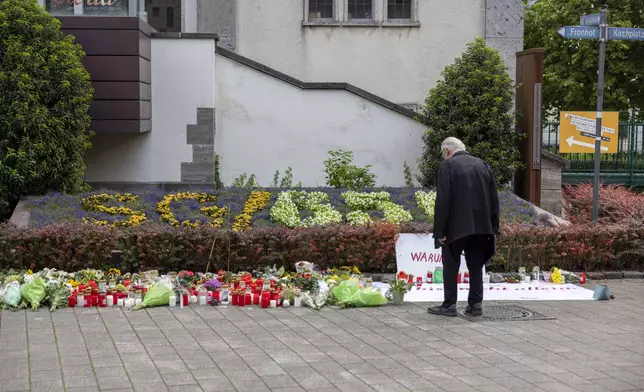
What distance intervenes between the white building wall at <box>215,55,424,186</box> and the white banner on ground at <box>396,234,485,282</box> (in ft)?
16.0

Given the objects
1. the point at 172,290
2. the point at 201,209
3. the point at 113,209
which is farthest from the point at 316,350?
the point at 113,209

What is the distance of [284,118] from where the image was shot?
1636cm

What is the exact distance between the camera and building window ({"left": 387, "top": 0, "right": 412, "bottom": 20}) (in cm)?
1902

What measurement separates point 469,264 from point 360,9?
10.3 meters

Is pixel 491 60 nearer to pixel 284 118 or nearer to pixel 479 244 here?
pixel 284 118

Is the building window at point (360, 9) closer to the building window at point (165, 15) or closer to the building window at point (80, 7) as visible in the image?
the building window at point (165, 15)

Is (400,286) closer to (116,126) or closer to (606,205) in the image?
(606,205)

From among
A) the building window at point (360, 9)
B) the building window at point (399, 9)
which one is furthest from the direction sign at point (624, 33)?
the building window at point (360, 9)

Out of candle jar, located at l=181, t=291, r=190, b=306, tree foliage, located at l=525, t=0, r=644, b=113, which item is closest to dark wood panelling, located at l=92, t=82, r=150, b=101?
candle jar, located at l=181, t=291, r=190, b=306

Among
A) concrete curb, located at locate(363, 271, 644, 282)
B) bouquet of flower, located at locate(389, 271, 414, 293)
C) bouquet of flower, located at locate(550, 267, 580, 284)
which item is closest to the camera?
bouquet of flower, located at locate(389, 271, 414, 293)

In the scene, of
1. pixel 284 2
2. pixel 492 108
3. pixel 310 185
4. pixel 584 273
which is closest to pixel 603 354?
pixel 584 273

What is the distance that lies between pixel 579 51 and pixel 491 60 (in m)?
15.1

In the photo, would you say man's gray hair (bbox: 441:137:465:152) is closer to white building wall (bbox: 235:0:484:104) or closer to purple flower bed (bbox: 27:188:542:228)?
purple flower bed (bbox: 27:188:542:228)

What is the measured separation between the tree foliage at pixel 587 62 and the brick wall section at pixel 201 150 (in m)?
16.7
